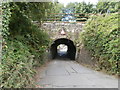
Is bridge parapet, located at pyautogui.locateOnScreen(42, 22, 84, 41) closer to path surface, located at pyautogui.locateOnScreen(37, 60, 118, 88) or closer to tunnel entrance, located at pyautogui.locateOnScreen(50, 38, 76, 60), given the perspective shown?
tunnel entrance, located at pyautogui.locateOnScreen(50, 38, 76, 60)

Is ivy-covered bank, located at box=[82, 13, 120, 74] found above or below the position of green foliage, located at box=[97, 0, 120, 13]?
below

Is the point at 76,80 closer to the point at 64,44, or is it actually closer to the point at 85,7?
the point at 64,44

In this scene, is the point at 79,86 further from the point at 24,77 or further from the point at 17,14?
the point at 17,14

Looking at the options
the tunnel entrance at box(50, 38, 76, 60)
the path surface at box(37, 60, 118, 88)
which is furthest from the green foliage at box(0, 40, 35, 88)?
the tunnel entrance at box(50, 38, 76, 60)

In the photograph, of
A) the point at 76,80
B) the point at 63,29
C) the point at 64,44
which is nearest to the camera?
the point at 76,80

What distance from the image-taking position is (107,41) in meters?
3.84

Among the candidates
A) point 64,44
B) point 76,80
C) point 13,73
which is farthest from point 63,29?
point 13,73

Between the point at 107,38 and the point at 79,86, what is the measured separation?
7.95 feet

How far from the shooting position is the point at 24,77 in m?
2.06

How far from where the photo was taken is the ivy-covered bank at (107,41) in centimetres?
331

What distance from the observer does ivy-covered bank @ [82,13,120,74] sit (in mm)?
3307

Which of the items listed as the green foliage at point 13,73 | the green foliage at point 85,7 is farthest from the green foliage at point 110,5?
the green foliage at point 85,7

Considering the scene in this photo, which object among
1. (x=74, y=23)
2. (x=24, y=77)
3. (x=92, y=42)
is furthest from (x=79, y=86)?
(x=74, y=23)

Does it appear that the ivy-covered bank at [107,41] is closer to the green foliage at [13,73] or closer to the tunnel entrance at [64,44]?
the green foliage at [13,73]
